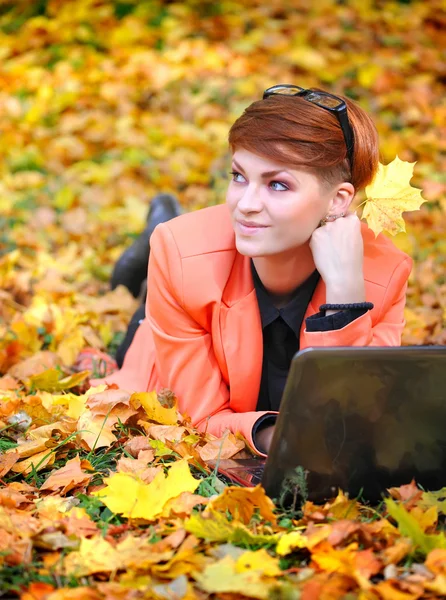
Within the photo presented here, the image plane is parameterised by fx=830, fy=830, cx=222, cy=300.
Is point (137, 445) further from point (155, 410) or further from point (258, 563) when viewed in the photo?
point (258, 563)

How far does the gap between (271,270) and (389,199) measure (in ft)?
1.31

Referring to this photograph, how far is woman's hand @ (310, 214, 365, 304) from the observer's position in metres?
2.31

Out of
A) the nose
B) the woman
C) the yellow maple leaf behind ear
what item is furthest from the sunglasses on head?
the nose

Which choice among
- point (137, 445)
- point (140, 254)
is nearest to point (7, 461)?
point (137, 445)

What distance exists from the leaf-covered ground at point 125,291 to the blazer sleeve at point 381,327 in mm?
405

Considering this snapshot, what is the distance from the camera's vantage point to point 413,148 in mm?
5477

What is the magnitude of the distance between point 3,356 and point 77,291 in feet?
3.23

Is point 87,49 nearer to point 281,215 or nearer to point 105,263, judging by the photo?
point 105,263

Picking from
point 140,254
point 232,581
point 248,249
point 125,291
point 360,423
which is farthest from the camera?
point 125,291

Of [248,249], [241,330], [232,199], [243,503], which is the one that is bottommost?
[243,503]

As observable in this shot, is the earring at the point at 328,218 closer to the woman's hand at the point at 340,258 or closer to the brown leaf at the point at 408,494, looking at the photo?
the woman's hand at the point at 340,258

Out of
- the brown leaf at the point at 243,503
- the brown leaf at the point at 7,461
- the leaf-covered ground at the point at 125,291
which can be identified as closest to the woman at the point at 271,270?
the leaf-covered ground at the point at 125,291

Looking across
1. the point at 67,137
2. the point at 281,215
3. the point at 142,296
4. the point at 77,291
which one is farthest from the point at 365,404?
the point at 67,137

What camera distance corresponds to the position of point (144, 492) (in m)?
2.00
